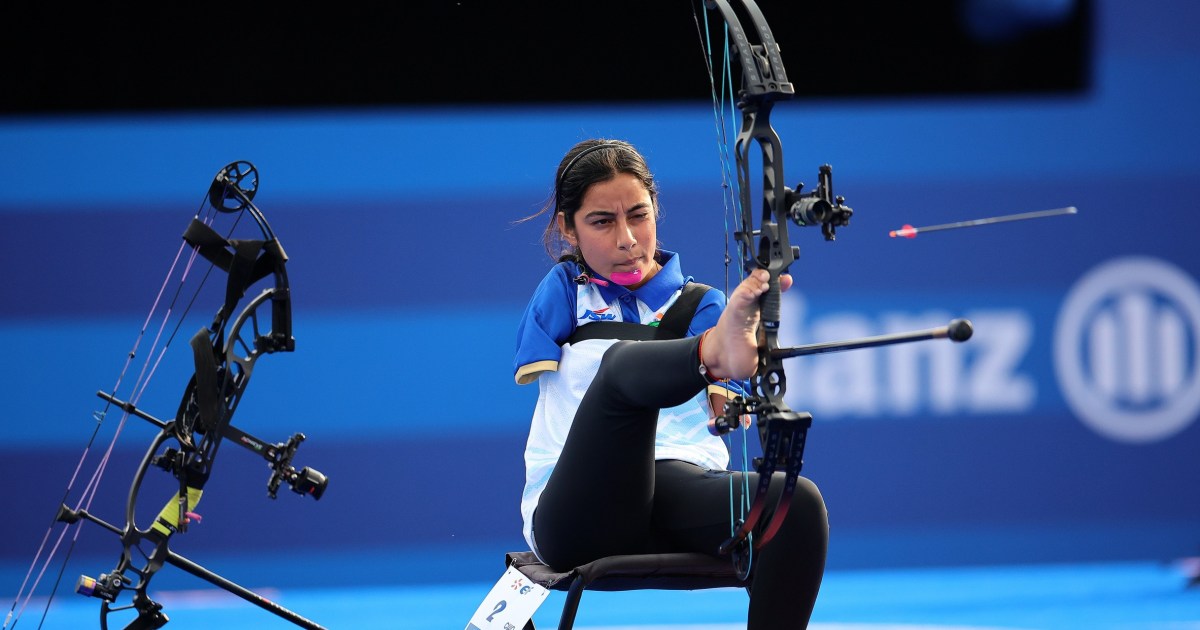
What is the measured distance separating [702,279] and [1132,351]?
1.52 meters

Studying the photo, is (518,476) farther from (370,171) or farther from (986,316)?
(986,316)

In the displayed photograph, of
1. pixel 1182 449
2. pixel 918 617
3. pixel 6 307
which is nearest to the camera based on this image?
pixel 918 617

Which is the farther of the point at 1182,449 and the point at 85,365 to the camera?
the point at 1182,449

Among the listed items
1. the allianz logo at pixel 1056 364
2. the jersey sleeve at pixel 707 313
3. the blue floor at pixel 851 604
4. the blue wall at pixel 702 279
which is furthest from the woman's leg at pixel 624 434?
the allianz logo at pixel 1056 364

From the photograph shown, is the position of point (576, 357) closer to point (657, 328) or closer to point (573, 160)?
point (657, 328)

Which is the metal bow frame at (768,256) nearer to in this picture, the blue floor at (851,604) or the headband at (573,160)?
the headband at (573,160)

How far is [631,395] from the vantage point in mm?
1902

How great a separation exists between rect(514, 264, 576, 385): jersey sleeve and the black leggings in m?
0.27

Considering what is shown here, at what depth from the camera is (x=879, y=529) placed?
448cm

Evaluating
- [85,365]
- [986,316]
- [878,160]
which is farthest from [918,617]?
[85,365]

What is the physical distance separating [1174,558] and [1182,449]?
15.2 inches

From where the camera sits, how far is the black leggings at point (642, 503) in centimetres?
193

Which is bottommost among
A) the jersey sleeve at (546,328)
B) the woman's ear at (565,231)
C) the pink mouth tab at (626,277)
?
the jersey sleeve at (546,328)

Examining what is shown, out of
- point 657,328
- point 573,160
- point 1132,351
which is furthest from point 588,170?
point 1132,351
